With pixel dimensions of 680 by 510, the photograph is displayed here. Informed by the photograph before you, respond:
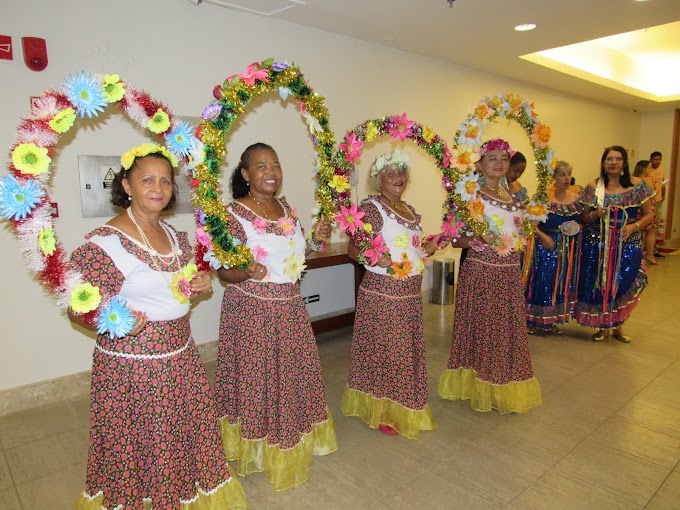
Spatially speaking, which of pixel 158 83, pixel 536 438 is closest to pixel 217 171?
pixel 158 83

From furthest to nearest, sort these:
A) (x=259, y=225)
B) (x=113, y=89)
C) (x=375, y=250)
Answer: (x=375, y=250)
(x=259, y=225)
(x=113, y=89)

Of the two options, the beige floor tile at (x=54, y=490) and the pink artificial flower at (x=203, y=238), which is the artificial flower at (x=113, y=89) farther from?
the beige floor tile at (x=54, y=490)

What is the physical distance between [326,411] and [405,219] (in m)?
1.28

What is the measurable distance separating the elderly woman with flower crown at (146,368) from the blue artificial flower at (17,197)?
23 centimetres

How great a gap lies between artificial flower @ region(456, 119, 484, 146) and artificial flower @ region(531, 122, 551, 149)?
21.7 inches

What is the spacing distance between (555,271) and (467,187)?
2392 millimetres

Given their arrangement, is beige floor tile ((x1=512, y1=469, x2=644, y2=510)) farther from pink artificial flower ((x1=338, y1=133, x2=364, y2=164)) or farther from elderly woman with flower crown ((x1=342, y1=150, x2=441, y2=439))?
pink artificial flower ((x1=338, y1=133, x2=364, y2=164))

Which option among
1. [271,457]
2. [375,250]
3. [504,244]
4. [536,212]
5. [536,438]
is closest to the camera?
[271,457]

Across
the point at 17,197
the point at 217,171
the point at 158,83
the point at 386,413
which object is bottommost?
the point at 386,413

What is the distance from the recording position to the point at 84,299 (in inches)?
69.2

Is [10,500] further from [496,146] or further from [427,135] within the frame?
[496,146]

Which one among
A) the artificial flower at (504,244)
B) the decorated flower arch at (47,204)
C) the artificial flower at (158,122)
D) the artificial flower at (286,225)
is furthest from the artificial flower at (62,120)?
the artificial flower at (504,244)

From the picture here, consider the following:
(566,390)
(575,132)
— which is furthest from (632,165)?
(566,390)

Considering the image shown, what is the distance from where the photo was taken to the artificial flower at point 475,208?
10.8 feet
